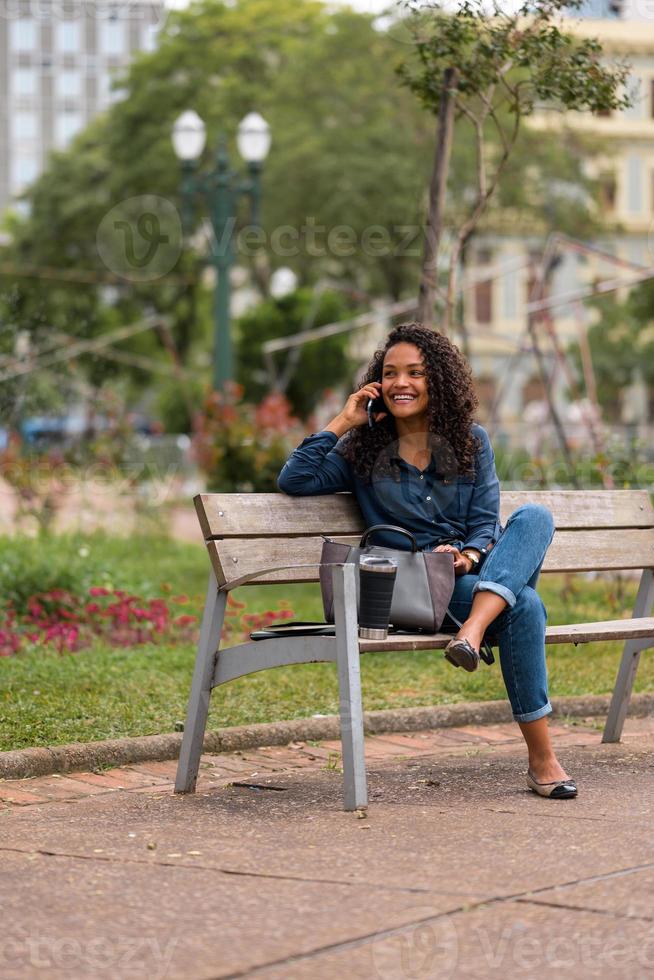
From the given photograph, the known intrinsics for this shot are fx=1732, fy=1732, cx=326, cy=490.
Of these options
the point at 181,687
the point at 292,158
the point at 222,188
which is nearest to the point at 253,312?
the point at 222,188

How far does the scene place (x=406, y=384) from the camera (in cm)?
563

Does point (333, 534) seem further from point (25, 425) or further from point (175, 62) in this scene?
point (175, 62)

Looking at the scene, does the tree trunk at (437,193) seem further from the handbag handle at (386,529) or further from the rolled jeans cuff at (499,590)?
the rolled jeans cuff at (499,590)

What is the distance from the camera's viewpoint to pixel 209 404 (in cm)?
1380

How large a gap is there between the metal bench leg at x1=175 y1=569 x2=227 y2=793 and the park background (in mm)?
780

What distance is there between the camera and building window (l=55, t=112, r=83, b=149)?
111m

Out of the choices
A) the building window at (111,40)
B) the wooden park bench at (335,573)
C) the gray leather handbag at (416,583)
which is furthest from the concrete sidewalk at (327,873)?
the building window at (111,40)

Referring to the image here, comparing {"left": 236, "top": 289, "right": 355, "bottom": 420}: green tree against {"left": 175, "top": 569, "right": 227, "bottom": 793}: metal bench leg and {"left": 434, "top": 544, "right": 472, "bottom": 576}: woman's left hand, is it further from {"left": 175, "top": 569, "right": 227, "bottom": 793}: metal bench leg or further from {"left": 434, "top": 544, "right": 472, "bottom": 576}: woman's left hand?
{"left": 175, "top": 569, "right": 227, "bottom": 793}: metal bench leg

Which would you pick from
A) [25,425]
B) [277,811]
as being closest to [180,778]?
[277,811]

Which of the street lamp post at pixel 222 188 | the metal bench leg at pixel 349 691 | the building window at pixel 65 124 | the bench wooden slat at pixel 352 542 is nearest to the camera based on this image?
the metal bench leg at pixel 349 691

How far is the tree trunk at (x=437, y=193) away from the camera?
8.86 m

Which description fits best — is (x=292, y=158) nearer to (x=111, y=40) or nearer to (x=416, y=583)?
(x=416, y=583)

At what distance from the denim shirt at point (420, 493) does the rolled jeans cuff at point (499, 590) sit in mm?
377

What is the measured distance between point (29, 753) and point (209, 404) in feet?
27.0
